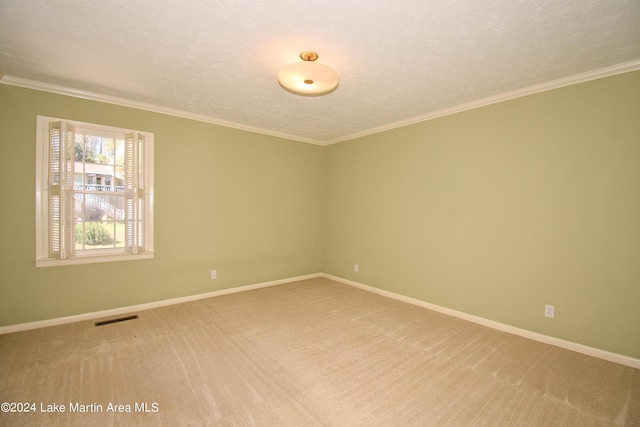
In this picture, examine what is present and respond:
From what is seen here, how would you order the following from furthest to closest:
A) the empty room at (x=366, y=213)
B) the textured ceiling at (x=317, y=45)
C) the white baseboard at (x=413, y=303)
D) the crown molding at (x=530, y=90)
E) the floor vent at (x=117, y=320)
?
the floor vent at (x=117, y=320) → the white baseboard at (x=413, y=303) → the crown molding at (x=530, y=90) → the empty room at (x=366, y=213) → the textured ceiling at (x=317, y=45)

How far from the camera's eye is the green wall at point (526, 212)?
2.48m

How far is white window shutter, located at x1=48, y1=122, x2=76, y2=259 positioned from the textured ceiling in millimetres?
530

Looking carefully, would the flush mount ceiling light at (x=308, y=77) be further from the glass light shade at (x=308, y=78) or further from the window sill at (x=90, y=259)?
the window sill at (x=90, y=259)

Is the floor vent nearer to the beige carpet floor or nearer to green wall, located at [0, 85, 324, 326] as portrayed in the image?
the beige carpet floor

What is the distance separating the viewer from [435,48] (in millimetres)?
2213

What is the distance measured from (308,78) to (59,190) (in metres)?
2.89

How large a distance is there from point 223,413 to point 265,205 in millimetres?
3204

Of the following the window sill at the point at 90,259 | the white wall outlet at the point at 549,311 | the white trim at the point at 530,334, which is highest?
the window sill at the point at 90,259

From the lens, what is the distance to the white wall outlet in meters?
2.81

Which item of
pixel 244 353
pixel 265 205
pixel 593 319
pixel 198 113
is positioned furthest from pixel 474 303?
pixel 198 113

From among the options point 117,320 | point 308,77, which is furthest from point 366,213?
point 117,320

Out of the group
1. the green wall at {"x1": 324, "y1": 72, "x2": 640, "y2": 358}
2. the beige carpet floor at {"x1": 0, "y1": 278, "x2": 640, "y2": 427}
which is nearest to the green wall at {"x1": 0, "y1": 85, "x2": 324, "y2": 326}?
the beige carpet floor at {"x1": 0, "y1": 278, "x2": 640, "y2": 427}

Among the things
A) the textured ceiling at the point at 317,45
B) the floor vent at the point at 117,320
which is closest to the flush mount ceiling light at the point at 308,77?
the textured ceiling at the point at 317,45

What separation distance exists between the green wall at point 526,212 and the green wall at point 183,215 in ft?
4.89
